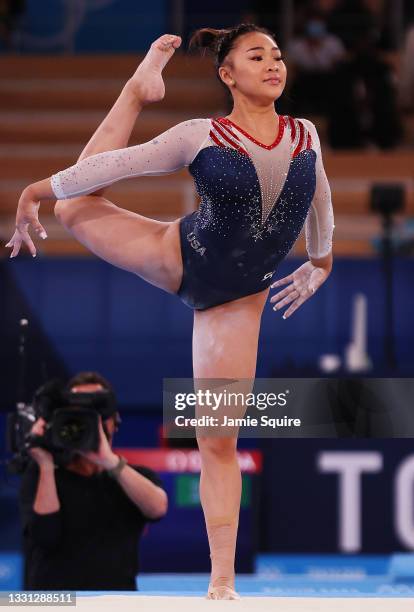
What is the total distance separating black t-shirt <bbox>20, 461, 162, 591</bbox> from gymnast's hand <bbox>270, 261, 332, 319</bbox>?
0.76 metres

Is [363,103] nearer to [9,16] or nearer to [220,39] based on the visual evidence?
[9,16]

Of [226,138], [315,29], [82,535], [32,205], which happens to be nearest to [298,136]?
[226,138]

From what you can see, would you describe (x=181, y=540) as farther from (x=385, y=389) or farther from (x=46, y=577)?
(x=385, y=389)

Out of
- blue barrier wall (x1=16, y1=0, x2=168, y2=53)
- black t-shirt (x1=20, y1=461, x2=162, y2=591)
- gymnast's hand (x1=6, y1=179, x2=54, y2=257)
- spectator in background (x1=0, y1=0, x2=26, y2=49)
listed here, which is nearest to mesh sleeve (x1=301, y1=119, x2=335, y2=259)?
gymnast's hand (x1=6, y1=179, x2=54, y2=257)

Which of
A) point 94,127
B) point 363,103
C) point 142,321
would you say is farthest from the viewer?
point 94,127

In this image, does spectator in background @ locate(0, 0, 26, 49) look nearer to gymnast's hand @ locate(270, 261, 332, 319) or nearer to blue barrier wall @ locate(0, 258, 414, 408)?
blue barrier wall @ locate(0, 258, 414, 408)

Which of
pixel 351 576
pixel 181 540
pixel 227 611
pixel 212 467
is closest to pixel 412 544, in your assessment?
pixel 351 576

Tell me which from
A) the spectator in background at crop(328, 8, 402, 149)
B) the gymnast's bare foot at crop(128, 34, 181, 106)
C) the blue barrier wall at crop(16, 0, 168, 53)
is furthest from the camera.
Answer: the blue barrier wall at crop(16, 0, 168, 53)

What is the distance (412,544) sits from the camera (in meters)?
4.60

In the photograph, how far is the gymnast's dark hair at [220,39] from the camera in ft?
9.42

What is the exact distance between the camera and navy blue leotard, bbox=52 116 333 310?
2717 mm

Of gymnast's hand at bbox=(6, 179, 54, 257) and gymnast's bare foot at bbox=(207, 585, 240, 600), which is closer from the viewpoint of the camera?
gymnast's bare foot at bbox=(207, 585, 240, 600)

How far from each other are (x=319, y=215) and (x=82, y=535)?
1188 millimetres

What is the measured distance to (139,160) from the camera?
274cm
